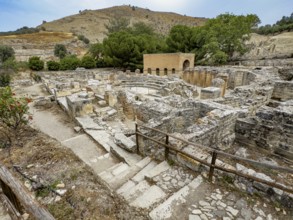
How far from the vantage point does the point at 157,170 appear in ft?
12.2

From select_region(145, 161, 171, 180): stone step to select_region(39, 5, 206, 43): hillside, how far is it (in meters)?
65.4

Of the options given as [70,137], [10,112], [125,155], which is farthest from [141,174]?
[10,112]

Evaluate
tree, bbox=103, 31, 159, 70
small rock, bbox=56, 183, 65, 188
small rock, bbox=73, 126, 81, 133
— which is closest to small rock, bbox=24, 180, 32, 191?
small rock, bbox=56, 183, 65, 188

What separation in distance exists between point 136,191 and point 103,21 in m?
92.2

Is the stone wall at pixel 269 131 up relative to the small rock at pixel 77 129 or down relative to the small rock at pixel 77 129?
up

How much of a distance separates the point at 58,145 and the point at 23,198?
123 inches

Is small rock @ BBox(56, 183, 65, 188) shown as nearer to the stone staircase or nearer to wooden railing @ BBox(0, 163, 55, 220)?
wooden railing @ BBox(0, 163, 55, 220)

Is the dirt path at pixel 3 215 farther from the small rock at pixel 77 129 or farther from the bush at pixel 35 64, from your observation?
the bush at pixel 35 64

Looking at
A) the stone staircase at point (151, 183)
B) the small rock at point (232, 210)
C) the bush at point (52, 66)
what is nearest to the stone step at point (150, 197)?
the stone staircase at point (151, 183)

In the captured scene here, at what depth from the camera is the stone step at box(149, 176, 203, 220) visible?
2587 millimetres

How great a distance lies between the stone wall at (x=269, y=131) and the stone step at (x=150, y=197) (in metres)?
4.01

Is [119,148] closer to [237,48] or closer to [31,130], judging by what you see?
[31,130]

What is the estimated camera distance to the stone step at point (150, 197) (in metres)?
2.88

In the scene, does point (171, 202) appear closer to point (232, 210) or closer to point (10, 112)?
point (232, 210)
